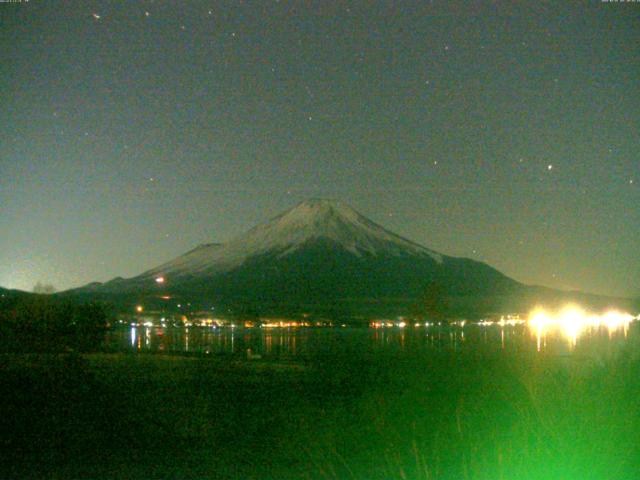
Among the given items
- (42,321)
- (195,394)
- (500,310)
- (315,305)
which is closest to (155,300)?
(315,305)

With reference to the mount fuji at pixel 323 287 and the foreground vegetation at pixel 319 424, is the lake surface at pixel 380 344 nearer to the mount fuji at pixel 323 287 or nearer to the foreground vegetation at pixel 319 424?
the foreground vegetation at pixel 319 424

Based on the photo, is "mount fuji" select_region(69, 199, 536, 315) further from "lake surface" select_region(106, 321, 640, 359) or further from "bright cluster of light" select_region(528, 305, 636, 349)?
"lake surface" select_region(106, 321, 640, 359)

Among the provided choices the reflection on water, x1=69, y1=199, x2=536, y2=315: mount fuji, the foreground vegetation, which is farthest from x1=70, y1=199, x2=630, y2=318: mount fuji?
the foreground vegetation

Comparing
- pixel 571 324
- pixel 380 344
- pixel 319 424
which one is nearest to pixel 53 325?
pixel 380 344

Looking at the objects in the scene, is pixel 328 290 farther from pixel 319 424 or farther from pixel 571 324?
pixel 319 424

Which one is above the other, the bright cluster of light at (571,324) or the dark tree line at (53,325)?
the dark tree line at (53,325)

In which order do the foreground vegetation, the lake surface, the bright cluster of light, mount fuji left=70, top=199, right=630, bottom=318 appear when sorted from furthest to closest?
mount fuji left=70, top=199, right=630, bottom=318, the bright cluster of light, the lake surface, the foreground vegetation

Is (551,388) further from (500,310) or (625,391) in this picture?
(500,310)

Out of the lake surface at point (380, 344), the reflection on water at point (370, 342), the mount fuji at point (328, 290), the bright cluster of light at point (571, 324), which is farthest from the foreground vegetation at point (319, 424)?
the mount fuji at point (328, 290)
